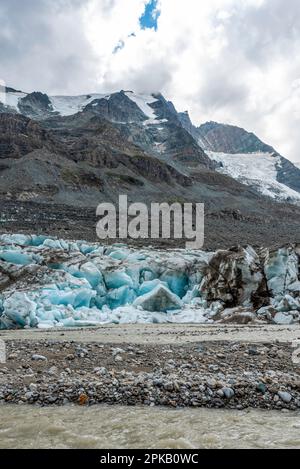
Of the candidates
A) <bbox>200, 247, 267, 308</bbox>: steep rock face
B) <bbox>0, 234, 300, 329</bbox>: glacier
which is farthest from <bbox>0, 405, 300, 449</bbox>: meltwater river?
<bbox>200, 247, 267, 308</bbox>: steep rock face

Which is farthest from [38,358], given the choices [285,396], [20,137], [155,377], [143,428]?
[20,137]

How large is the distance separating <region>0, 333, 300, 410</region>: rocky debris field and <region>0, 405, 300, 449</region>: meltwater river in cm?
31

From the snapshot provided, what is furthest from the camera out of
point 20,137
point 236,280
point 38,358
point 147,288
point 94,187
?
point 20,137

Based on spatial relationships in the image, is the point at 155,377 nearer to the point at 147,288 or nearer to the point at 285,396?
the point at 285,396

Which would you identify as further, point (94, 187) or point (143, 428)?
point (94, 187)

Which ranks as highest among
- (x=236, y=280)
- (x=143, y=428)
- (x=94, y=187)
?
(x=94, y=187)

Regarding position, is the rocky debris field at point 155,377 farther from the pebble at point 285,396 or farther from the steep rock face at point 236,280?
the steep rock face at point 236,280

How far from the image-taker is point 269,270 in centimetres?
2494

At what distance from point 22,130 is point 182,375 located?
109124 millimetres

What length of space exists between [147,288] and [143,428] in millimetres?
20102

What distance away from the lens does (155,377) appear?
842cm

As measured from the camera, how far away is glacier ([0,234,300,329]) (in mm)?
22000

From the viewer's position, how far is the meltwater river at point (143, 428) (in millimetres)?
6059

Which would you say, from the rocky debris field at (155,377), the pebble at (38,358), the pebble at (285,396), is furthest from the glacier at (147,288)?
the pebble at (285,396)
